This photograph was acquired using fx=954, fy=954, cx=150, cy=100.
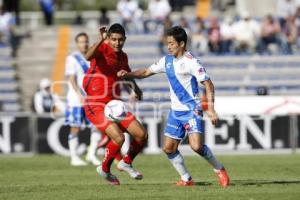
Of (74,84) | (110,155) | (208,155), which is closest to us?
(208,155)

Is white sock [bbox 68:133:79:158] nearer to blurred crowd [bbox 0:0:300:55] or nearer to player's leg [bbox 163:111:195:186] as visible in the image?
player's leg [bbox 163:111:195:186]

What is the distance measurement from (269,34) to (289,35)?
729 mm

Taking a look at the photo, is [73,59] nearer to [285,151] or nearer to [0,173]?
[0,173]

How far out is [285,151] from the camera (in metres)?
23.2

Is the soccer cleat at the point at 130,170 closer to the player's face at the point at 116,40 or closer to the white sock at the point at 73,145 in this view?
the player's face at the point at 116,40

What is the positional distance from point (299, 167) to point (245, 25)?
42.5 feet

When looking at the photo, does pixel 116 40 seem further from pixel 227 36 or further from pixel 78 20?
pixel 78 20

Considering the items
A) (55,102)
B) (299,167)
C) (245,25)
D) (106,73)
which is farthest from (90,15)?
(106,73)

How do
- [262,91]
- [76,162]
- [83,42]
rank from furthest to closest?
[262,91]
[76,162]
[83,42]

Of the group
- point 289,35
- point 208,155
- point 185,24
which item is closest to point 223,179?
point 208,155

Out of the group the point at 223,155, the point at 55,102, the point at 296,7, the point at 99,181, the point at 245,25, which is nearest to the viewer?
the point at 99,181

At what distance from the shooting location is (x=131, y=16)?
32188 millimetres

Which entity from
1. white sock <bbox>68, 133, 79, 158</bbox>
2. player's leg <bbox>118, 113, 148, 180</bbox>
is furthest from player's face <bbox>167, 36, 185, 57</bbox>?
white sock <bbox>68, 133, 79, 158</bbox>

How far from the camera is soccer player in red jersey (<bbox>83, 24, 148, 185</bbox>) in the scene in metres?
14.4
